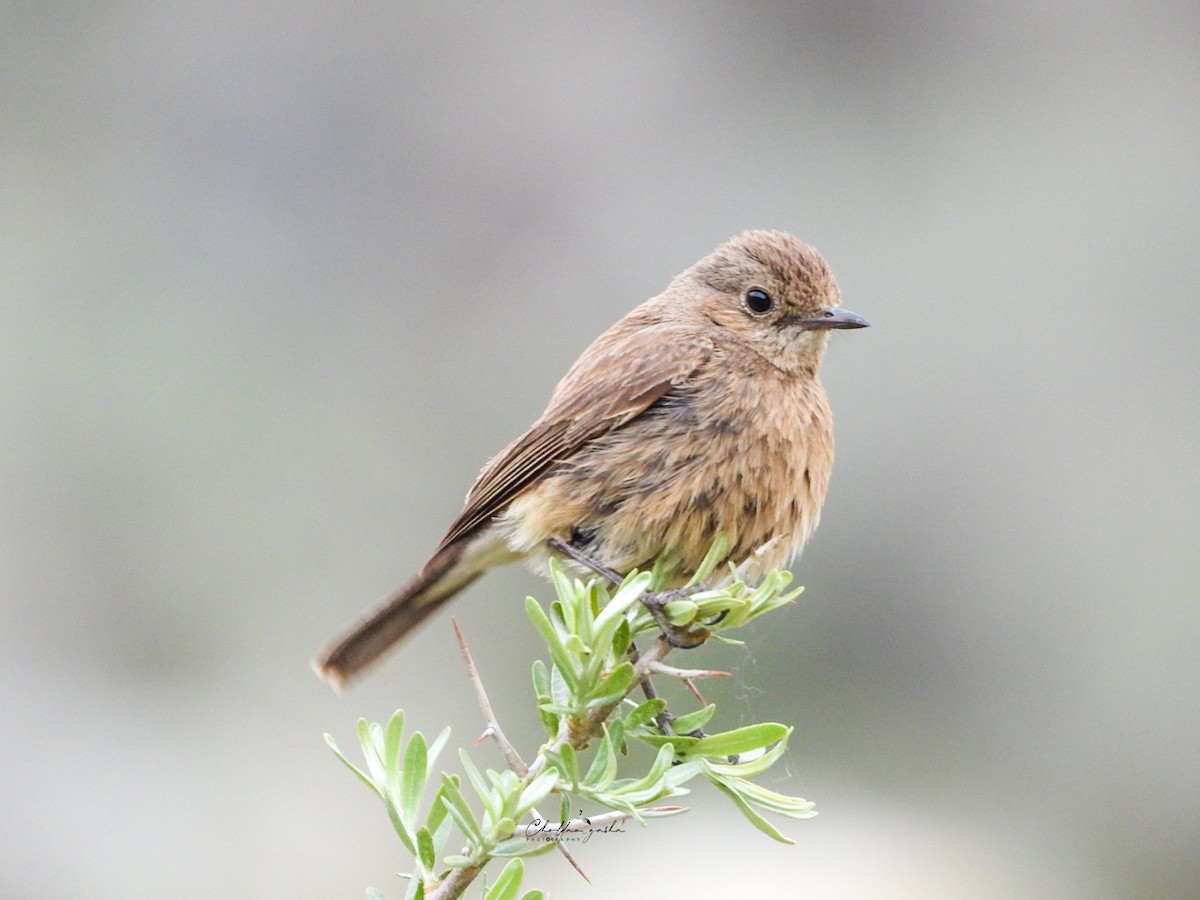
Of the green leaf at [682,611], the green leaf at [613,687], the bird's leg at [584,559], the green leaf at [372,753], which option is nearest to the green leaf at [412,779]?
the green leaf at [372,753]

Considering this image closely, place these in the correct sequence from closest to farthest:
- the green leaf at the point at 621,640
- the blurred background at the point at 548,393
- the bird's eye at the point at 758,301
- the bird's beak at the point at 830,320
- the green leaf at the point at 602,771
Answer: the green leaf at the point at 602,771, the green leaf at the point at 621,640, the bird's beak at the point at 830,320, the bird's eye at the point at 758,301, the blurred background at the point at 548,393

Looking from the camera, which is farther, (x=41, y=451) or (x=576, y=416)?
(x=41, y=451)

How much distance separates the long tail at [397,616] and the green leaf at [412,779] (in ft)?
5.46

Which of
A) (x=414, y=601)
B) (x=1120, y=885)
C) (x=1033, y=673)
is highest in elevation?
(x=414, y=601)

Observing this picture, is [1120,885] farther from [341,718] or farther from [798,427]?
[798,427]

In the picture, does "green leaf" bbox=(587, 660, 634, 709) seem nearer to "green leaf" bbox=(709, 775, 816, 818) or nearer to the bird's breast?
"green leaf" bbox=(709, 775, 816, 818)

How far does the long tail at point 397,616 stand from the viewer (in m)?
3.52

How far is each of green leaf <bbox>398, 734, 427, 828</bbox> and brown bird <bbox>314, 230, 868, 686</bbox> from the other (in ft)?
5.74

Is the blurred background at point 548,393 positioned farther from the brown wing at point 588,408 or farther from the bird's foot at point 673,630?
the bird's foot at point 673,630

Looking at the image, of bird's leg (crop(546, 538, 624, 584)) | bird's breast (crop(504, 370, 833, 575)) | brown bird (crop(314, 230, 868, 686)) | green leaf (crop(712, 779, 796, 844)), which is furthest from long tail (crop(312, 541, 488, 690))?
green leaf (crop(712, 779, 796, 844))

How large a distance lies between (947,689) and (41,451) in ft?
22.8

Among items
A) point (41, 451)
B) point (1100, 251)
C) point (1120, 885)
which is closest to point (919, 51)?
point (1100, 251)

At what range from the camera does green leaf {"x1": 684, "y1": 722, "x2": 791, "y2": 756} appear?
6.15ft

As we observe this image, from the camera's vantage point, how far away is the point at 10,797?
7.85 m
